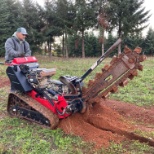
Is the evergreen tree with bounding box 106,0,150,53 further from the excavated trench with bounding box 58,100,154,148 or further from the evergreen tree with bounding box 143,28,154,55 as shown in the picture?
the excavated trench with bounding box 58,100,154,148

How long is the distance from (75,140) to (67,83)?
120 cm

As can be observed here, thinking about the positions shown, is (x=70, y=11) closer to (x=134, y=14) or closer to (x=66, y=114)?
(x=134, y=14)

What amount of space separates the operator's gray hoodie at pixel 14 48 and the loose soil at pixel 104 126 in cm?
198

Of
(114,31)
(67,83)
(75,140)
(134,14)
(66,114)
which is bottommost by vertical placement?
(75,140)

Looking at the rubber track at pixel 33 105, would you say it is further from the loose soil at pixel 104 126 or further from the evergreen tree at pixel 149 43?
the evergreen tree at pixel 149 43

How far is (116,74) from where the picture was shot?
477 cm

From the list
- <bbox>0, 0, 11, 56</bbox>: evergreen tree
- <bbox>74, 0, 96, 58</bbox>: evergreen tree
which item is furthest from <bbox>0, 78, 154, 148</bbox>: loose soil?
<bbox>0, 0, 11, 56</bbox>: evergreen tree

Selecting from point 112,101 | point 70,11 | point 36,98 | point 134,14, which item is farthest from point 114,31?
point 36,98

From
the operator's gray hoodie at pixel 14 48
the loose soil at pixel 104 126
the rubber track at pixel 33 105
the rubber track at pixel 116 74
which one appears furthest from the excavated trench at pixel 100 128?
the operator's gray hoodie at pixel 14 48

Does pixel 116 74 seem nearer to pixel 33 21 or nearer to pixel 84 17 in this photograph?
pixel 84 17

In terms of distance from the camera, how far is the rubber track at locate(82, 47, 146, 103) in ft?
14.9

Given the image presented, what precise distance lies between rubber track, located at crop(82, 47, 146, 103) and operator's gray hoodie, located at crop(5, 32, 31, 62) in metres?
1.95

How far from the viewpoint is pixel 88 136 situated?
4965 millimetres

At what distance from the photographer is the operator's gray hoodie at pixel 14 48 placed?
5.93 m
